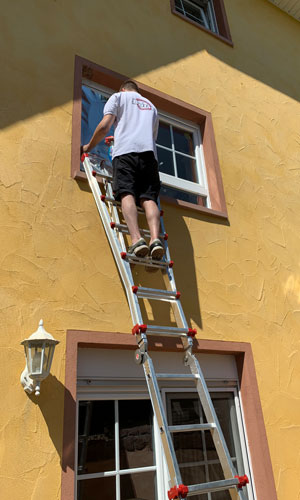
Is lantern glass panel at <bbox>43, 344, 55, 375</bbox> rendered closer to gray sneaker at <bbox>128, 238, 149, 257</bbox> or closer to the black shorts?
gray sneaker at <bbox>128, 238, 149, 257</bbox>

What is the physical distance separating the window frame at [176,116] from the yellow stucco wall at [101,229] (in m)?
0.07

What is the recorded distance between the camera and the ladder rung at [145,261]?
8.39 ft

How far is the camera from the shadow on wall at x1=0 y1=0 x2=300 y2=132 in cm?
319

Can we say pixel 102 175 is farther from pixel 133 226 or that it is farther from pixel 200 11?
pixel 200 11

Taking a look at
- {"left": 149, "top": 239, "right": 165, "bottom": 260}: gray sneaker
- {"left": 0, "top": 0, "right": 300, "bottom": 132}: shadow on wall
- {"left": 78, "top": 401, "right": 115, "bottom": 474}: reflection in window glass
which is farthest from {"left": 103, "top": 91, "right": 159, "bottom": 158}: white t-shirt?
{"left": 78, "top": 401, "right": 115, "bottom": 474}: reflection in window glass

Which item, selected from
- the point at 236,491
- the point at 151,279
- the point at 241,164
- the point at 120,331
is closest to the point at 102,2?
the point at 241,164

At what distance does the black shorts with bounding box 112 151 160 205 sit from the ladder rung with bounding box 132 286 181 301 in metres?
0.70

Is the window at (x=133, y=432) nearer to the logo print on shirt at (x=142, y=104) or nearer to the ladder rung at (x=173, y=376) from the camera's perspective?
the ladder rung at (x=173, y=376)

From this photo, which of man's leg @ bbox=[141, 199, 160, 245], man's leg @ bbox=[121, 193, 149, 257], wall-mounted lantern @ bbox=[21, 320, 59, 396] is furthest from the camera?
man's leg @ bbox=[141, 199, 160, 245]

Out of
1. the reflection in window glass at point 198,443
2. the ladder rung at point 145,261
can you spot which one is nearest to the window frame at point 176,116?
the ladder rung at point 145,261

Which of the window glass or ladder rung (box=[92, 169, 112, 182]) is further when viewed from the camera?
ladder rung (box=[92, 169, 112, 182])

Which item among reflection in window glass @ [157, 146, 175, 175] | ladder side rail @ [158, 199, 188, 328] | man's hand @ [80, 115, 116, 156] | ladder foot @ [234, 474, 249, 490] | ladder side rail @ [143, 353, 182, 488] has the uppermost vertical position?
reflection in window glass @ [157, 146, 175, 175]

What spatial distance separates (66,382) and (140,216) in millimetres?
1395

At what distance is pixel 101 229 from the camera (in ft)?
9.78
